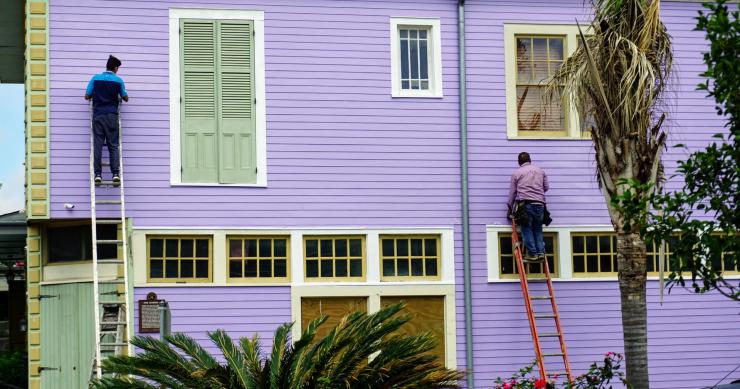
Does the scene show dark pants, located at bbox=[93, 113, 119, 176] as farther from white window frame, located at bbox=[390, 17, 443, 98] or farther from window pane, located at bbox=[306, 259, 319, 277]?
white window frame, located at bbox=[390, 17, 443, 98]

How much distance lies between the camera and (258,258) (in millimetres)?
20297

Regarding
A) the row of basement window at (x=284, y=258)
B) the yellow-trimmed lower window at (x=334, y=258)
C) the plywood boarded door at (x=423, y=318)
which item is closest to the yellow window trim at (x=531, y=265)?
the row of basement window at (x=284, y=258)

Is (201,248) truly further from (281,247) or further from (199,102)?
(199,102)

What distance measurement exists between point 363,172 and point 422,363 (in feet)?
19.5

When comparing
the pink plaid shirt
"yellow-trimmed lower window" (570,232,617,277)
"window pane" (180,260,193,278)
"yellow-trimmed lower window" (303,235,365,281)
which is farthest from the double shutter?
"yellow-trimmed lower window" (570,232,617,277)

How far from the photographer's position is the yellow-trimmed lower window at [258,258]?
796 inches

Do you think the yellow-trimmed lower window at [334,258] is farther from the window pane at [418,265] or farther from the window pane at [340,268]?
the window pane at [418,265]

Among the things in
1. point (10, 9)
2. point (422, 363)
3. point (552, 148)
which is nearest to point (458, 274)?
point (552, 148)

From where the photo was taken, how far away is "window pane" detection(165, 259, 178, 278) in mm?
19984

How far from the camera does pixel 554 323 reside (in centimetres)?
2075

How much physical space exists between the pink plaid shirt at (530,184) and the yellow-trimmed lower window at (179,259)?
469cm

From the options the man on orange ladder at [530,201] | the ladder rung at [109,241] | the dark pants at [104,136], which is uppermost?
the dark pants at [104,136]

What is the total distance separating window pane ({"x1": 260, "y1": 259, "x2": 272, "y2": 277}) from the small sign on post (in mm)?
1676

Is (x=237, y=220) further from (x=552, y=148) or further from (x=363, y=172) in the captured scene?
(x=552, y=148)
